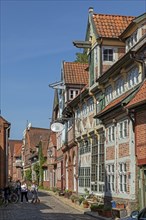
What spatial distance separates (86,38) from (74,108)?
8937 mm

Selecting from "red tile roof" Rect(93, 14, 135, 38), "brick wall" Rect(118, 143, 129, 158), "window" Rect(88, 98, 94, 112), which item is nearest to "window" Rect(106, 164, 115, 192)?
"brick wall" Rect(118, 143, 129, 158)

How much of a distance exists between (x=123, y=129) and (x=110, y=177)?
406cm

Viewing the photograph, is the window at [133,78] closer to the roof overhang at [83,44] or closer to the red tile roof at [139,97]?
the red tile roof at [139,97]

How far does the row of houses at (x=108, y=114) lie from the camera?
23016 mm

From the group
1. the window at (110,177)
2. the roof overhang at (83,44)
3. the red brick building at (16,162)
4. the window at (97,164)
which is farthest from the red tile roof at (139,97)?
the red brick building at (16,162)

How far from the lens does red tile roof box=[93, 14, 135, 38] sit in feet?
104

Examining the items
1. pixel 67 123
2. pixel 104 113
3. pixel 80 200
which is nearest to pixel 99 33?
pixel 104 113

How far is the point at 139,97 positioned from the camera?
21.8 m

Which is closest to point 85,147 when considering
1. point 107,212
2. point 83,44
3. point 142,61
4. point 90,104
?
point 90,104

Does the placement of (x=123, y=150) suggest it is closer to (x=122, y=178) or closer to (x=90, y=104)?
(x=122, y=178)

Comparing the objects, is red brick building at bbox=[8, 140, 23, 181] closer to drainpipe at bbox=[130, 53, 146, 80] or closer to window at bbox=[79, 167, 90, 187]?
window at bbox=[79, 167, 90, 187]

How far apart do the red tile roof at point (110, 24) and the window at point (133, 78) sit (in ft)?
20.9

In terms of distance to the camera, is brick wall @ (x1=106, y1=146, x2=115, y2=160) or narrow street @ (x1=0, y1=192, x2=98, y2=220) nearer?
narrow street @ (x1=0, y1=192, x2=98, y2=220)

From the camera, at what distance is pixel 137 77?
78.8 ft
